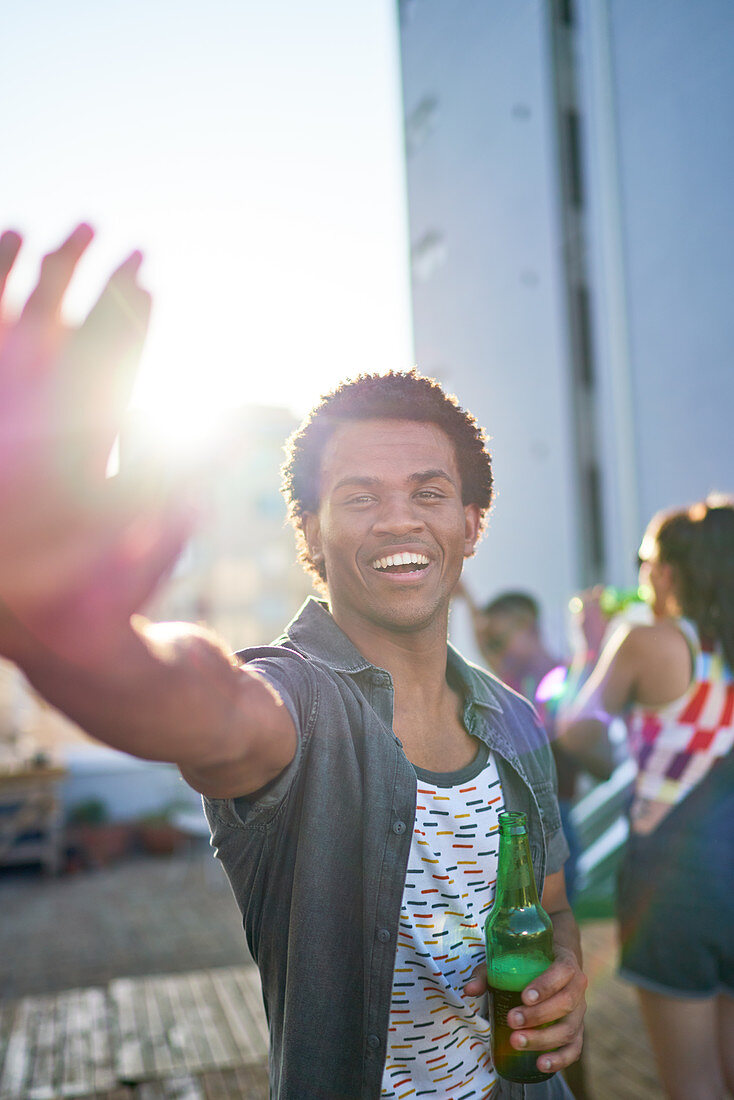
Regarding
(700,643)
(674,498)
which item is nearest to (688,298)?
(674,498)

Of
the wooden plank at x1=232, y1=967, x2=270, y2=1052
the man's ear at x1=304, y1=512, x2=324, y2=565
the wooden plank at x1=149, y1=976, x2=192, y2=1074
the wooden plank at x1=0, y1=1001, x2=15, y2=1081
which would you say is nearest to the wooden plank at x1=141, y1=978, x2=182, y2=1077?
the wooden plank at x1=149, y1=976, x2=192, y2=1074

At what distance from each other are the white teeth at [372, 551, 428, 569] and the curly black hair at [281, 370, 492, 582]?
186 mm

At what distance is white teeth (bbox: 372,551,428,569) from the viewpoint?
111 cm

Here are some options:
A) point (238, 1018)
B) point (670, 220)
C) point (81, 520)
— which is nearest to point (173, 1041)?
point (238, 1018)

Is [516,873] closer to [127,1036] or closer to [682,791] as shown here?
[682,791]

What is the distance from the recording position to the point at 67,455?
1.85 feet

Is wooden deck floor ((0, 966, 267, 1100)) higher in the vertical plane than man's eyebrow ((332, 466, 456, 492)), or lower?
lower

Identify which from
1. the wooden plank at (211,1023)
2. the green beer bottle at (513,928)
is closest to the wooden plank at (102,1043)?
the wooden plank at (211,1023)

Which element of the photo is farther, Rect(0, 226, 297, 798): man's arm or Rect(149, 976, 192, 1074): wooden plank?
Rect(149, 976, 192, 1074): wooden plank

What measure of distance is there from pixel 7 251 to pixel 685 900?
6.37 ft

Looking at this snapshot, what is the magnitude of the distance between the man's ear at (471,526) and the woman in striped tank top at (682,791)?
0.83 meters

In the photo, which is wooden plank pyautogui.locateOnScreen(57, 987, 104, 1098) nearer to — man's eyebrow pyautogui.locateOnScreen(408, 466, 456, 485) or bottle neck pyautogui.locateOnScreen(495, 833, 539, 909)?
bottle neck pyautogui.locateOnScreen(495, 833, 539, 909)

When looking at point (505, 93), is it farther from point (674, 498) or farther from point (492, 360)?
point (674, 498)

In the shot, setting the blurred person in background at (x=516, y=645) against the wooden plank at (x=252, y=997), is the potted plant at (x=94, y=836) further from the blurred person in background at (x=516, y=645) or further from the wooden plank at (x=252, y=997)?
the blurred person in background at (x=516, y=645)
